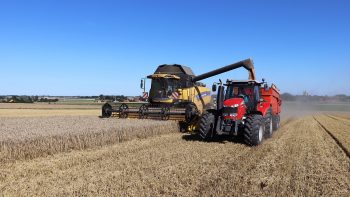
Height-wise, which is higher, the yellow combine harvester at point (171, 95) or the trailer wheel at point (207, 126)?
the yellow combine harvester at point (171, 95)

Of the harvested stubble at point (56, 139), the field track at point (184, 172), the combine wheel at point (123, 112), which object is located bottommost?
the field track at point (184, 172)

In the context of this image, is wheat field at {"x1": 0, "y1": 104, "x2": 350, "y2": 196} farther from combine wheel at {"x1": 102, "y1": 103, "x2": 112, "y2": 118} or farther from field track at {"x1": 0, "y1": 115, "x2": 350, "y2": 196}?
combine wheel at {"x1": 102, "y1": 103, "x2": 112, "y2": 118}

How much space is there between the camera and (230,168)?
8352 mm

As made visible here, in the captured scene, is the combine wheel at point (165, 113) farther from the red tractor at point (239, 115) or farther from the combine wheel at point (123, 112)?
the red tractor at point (239, 115)

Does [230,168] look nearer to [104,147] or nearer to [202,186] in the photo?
[202,186]

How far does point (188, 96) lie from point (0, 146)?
1185cm

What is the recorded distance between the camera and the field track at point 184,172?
650 centimetres

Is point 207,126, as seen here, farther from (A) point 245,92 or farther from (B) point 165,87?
(B) point 165,87

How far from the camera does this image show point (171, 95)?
19625mm

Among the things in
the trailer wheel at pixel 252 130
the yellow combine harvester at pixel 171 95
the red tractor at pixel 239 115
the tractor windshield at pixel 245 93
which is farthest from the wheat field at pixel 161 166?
the yellow combine harvester at pixel 171 95

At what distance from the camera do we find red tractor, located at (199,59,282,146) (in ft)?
40.0

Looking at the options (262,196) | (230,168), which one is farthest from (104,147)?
(262,196)

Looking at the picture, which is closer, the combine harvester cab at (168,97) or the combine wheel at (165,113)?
the combine wheel at (165,113)

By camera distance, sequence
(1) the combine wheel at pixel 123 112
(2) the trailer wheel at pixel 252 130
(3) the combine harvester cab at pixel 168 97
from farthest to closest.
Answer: (1) the combine wheel at pixel 123 112 < (3) the combine harvester cab at pixel 168 97 < (2) the trailer wheel at pixel 252 130
